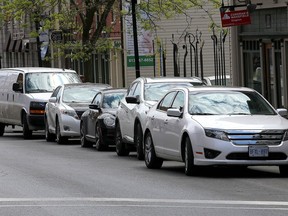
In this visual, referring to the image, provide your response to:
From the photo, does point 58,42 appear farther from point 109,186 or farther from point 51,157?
point 109,186

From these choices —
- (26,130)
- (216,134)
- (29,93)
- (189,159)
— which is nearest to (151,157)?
(189,159)

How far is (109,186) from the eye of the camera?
49.3ft

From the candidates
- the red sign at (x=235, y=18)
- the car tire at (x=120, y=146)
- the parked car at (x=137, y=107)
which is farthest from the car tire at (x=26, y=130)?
the car tire at (x=120, y=146)

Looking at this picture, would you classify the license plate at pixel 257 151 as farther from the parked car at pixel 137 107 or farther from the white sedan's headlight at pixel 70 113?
the white sedan's headlight at pixel 70 113

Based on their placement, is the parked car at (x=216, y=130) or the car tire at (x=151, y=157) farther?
the car tire at (x=151, y=157)

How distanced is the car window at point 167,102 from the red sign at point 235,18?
11681mm

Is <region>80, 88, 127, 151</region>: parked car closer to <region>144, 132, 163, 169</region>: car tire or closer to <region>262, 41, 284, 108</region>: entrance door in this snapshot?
<region>144, 132, 163, 169</region>: car tire

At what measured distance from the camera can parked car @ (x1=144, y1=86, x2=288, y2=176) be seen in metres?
16.0

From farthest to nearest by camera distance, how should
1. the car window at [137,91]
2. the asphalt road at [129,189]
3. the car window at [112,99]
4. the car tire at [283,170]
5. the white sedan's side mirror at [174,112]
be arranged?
1. the car window at [112,99]
2. the car window at [137,91]
3. the white sedan's side mirror at [174,112]
4. the car tire at [283,170]
5. the asphalt road at [129,189]

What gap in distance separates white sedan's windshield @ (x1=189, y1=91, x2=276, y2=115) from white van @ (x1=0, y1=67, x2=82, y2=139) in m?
13.6

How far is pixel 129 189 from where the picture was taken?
1459 cm

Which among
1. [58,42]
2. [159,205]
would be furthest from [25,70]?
[159,205]

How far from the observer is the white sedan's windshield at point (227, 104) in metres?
17.2

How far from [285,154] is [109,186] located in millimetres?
2859
